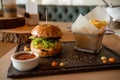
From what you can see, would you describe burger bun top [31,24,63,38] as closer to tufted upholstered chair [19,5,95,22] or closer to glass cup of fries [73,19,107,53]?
glass cup of fries [73,19,107,53]

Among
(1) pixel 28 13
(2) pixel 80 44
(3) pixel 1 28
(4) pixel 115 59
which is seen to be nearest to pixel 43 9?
(1) pixel 28 13

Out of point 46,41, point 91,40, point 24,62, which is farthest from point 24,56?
point 91,40

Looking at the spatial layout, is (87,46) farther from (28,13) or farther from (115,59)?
(28,13)

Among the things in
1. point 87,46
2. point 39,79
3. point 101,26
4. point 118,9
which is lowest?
point 39,79

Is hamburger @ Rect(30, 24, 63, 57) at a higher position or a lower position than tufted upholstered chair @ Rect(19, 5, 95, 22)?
lower

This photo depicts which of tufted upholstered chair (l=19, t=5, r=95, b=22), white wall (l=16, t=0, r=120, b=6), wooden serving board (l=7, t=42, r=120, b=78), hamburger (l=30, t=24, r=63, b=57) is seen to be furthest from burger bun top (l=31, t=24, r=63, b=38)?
white wall (l=16, t=0, r=120, b=6)

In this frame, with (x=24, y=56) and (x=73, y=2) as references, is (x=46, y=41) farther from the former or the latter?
(x=73, y=2)
